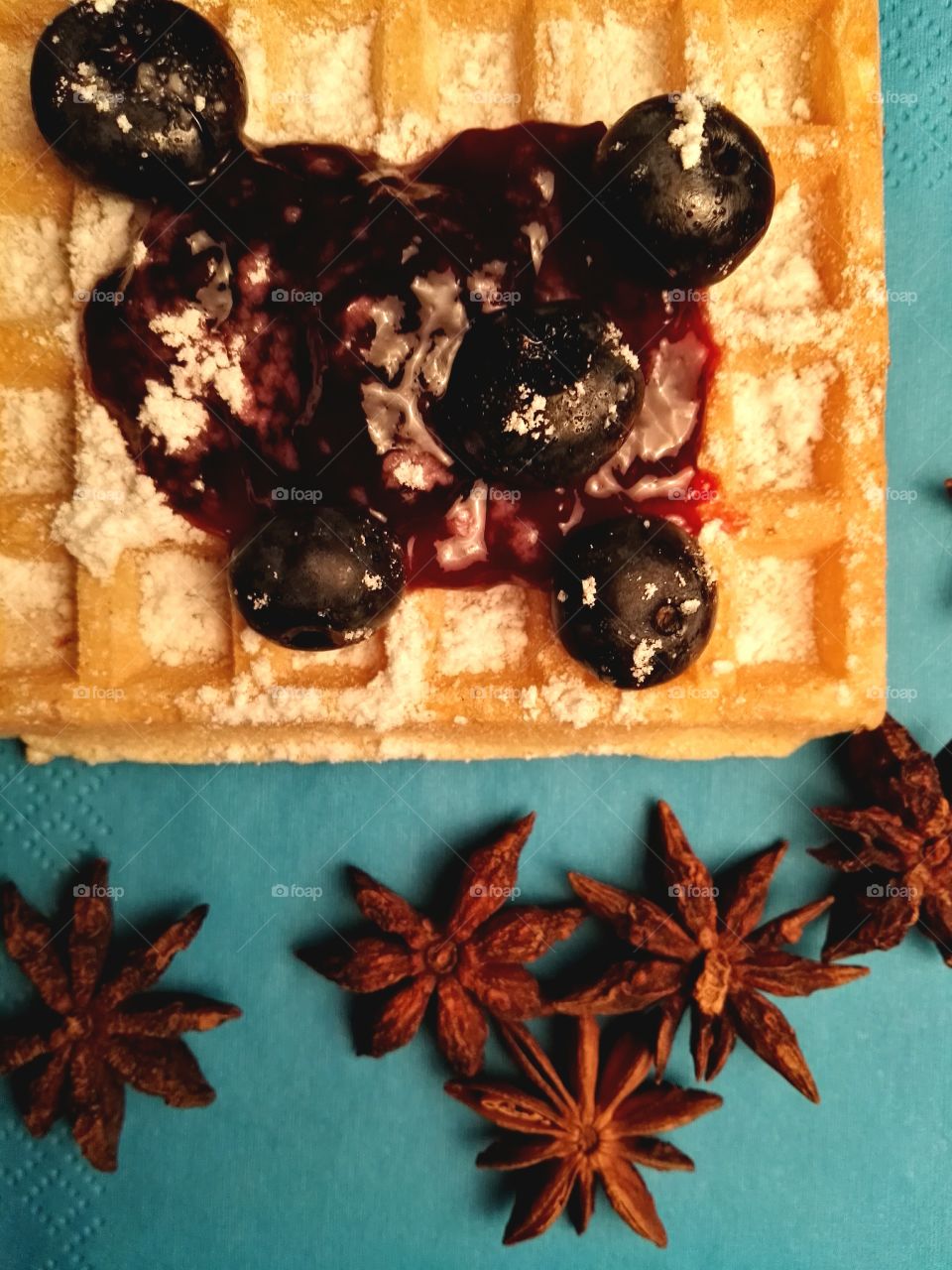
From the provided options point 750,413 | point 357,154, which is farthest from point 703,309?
point 357,154

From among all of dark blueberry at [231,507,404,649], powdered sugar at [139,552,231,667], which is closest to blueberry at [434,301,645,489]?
dark blueberry at [231,507,404,649]

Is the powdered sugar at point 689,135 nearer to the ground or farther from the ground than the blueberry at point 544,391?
farther from the ground

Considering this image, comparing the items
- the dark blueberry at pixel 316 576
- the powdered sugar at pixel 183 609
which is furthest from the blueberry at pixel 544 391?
the powdered sugar at pixel 183 609

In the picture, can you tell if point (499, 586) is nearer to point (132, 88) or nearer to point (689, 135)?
point (689, 135)

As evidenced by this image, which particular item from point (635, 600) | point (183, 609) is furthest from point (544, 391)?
point (183, 609)

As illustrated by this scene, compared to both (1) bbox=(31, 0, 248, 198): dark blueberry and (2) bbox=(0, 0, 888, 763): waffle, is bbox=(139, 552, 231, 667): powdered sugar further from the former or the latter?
(1) bbox=(31, 0, 248, 198): dark blueberry

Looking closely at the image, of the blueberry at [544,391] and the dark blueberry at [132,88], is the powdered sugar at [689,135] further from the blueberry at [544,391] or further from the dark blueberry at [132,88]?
the dark blueberry at [132,88]
